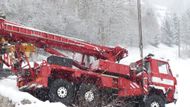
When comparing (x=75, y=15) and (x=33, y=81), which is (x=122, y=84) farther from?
(x=75, y=15)

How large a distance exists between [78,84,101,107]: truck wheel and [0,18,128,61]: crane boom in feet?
7.75

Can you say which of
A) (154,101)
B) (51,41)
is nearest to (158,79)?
(154,101)

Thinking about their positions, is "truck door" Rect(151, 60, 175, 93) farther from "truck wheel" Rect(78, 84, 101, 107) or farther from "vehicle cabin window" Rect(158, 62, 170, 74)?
A: "truck wheel" Rect(78, 84, 101, 107)

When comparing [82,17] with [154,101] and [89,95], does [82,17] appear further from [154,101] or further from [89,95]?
[89,95]

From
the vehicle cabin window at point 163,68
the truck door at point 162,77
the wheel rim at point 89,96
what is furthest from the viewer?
the vehicle cabin window at point 163,68

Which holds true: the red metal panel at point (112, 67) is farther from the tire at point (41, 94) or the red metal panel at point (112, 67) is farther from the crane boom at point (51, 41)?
the tire at point (41, 94)

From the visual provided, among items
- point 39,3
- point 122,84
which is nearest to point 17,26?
point 122,84

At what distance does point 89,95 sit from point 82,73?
968 mm

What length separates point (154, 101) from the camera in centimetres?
2272

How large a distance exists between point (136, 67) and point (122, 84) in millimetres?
1342

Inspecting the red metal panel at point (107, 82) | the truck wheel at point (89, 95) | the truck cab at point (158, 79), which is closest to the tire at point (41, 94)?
the truck wheel at point (89, 95)

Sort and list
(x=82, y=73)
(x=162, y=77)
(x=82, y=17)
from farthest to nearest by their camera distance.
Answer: (x=82, y=17) < (x=162, y=77) < (x=82, y=73)

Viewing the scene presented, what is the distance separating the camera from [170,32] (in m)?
106

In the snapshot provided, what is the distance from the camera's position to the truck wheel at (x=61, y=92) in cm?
2062
